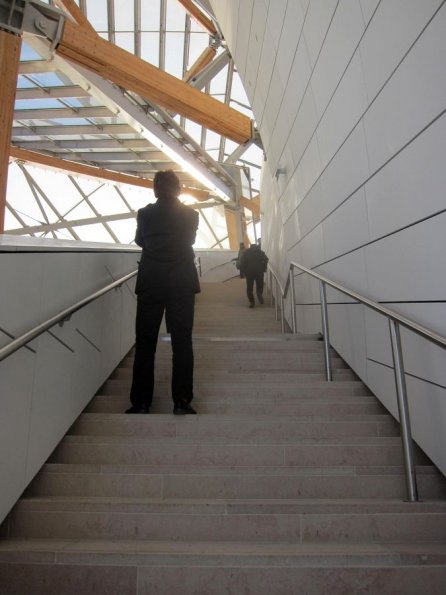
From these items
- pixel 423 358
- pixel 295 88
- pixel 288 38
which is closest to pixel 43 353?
pixel 423 358

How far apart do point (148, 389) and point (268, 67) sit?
4.90m

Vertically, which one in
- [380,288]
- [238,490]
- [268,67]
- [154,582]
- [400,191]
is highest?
[268,67]

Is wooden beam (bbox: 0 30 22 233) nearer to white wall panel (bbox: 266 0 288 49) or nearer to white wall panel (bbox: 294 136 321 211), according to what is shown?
white wall panel (bbox: 266 0 288 49)

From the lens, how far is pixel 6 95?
22.5 ft

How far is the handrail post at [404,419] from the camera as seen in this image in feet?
6.47

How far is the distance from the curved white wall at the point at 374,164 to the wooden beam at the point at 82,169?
17073mm

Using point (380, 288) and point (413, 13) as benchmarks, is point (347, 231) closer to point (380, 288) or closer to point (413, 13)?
point (380, 288)

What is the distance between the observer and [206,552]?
1637 millimetres

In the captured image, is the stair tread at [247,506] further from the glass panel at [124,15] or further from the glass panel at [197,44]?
the glass panel at [197,44]

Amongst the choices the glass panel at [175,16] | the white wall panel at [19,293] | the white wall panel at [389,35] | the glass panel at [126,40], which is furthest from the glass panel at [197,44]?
the white wall panel at [19,293]

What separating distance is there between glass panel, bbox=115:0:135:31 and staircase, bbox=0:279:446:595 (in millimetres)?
14221

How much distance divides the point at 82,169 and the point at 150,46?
25.5ft

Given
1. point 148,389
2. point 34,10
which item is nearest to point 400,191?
point 148,389

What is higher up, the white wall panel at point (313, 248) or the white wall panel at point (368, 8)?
the white wall panel at point (368, 8)
